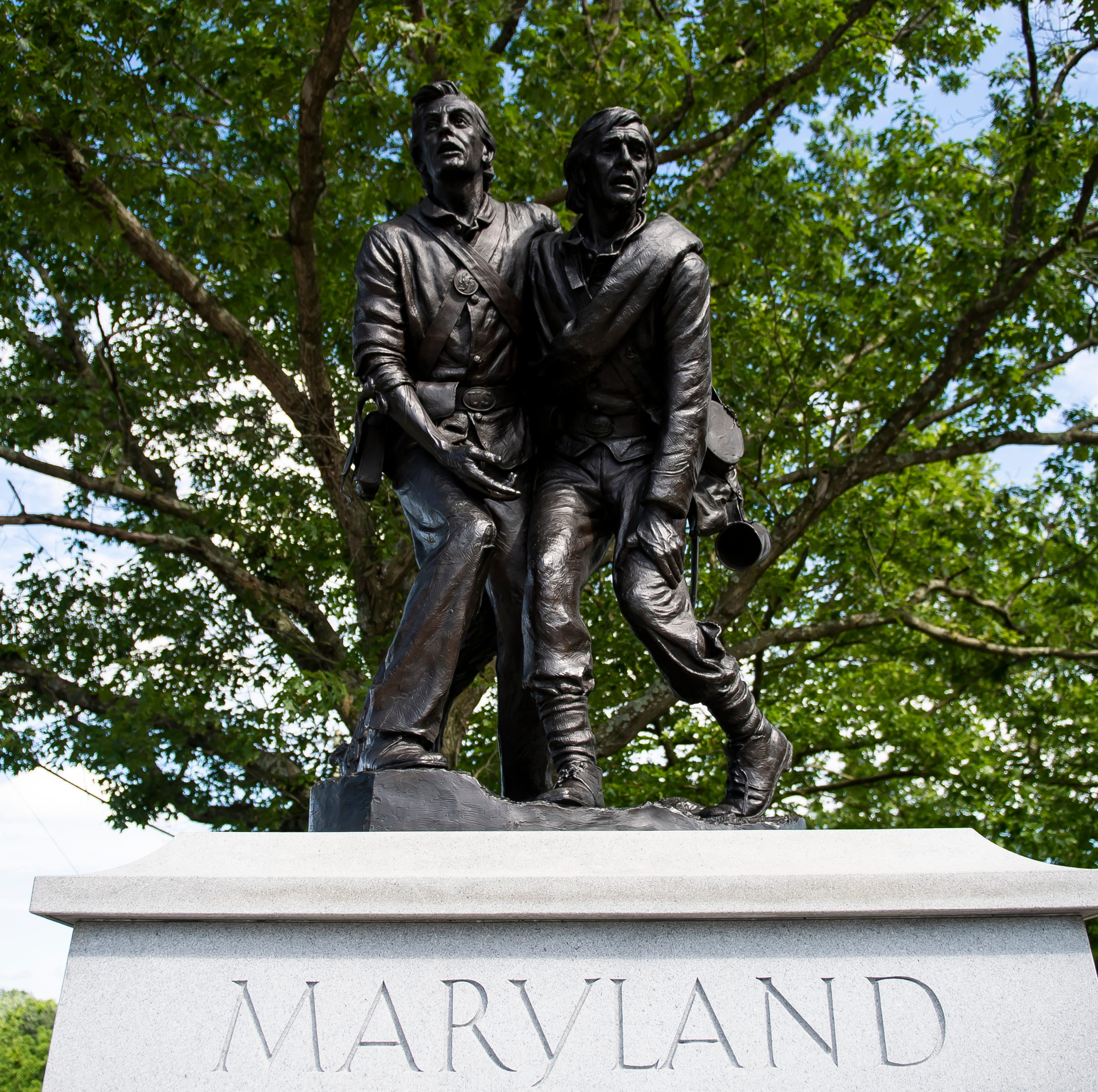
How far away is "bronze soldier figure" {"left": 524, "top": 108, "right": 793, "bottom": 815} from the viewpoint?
3902 mm

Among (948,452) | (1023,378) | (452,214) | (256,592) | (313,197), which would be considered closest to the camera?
(452,214)

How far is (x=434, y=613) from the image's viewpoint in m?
3.85

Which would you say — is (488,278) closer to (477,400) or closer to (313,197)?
(477,400)

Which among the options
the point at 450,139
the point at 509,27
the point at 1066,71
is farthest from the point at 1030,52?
the point at 450,139

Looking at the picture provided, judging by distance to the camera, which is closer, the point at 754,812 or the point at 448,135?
the point at 754,812

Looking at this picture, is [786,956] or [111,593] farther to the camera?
[111,593]

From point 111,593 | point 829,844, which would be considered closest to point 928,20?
point 111,593

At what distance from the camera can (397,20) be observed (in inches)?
366

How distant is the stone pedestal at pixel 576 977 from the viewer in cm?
279

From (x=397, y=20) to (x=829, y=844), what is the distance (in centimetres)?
807

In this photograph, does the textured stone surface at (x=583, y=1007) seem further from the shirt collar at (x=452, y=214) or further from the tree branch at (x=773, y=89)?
the tree branch at (x=773, y=89)

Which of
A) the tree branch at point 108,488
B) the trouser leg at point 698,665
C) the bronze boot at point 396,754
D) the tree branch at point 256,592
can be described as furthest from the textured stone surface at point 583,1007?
the tree branch at point 108,488

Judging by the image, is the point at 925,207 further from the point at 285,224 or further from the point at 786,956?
the point at 786,956

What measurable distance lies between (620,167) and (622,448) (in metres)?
0.99
